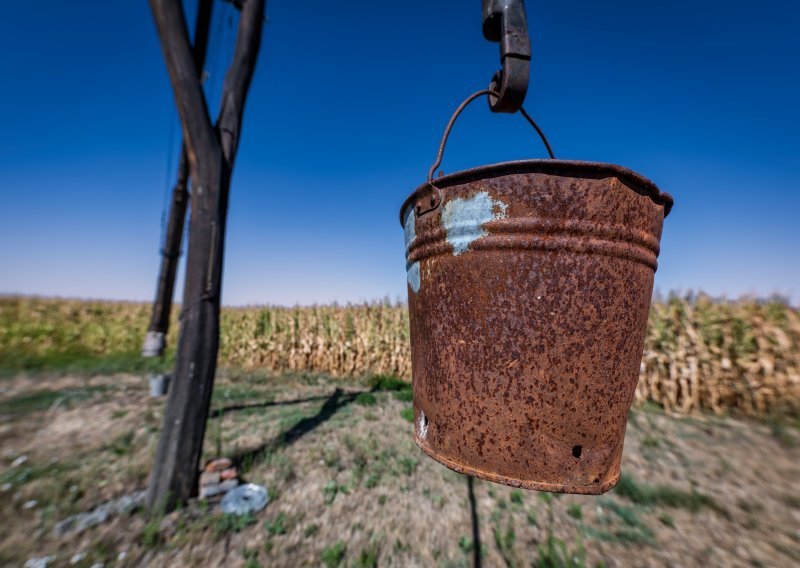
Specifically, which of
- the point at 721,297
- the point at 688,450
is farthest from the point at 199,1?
the point at 721,297

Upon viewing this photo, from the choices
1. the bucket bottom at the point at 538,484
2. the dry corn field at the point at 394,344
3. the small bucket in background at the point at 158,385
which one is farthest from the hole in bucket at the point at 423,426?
the dry corn field at the point at 394,344

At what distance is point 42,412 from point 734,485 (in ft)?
32.3

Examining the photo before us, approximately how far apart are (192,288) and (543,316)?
3.44 meters

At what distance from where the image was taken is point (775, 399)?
6383 mm

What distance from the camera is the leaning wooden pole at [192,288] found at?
341 cm

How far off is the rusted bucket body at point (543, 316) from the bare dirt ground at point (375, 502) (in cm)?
133

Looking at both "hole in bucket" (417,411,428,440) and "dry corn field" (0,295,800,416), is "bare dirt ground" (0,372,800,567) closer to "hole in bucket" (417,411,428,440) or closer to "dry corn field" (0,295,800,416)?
"dry corn field" (0,295,800,416)

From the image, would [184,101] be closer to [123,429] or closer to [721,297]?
[123,429]

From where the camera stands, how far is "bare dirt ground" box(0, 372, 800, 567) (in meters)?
2.89

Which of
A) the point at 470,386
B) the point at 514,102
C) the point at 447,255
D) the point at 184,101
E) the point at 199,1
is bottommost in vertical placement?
the point at 470,386

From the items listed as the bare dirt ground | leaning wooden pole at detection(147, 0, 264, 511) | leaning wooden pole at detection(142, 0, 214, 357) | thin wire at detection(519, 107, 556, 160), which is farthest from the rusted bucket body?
leaning wooden pole at detection(142, 0, 214, 357)

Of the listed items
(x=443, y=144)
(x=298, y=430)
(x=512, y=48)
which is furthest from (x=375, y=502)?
(x=512, y=48)

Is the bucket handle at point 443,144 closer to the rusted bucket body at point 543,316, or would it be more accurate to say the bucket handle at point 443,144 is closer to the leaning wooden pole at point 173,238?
the rusted bucket body at point 543,316

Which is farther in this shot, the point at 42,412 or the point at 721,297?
the point at 721,297
